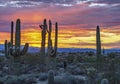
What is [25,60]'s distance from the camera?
5834cm

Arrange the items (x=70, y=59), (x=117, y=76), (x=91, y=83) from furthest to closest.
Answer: (x=70, y=59)
(x=117, y=76)
(x=91, y=83)

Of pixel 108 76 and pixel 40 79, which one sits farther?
Result: pixel 40 79

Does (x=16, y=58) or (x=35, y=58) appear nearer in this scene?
(x=16, y=58)

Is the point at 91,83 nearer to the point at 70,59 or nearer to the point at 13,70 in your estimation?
the point at 13,70

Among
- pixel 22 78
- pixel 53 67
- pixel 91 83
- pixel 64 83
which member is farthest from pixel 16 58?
pixel 91 83

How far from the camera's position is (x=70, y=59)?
6331 cm

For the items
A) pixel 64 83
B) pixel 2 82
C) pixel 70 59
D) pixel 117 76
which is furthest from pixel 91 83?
pixel 70 59

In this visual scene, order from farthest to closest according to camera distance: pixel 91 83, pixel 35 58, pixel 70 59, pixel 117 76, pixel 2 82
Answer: pixel 70 59 < pixel 35 58 < pixel 2 82 < pixel 117 76 < pixel 91 83

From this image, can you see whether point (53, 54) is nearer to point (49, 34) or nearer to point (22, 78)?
point (49, 34)

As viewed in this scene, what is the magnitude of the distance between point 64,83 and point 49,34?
9.99 m

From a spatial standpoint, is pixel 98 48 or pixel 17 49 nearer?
pixel 98 48

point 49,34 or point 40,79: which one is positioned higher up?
point 49,34

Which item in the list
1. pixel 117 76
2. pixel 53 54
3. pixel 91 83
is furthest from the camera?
pixel 53 54

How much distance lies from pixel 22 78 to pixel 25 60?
28418 mm
